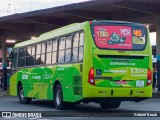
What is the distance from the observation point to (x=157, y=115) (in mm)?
15148

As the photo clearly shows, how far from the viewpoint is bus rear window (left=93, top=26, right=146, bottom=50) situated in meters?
16.5

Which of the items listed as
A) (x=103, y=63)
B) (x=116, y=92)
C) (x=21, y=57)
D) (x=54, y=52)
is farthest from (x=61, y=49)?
(x=21, y=57)

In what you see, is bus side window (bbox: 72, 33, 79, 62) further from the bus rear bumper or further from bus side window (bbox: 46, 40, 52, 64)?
bus side window (bbox: 46, 40, 52, 64)

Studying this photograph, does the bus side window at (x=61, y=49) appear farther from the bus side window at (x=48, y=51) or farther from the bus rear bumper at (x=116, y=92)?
the bus rear bumper at (x=116, y=92)

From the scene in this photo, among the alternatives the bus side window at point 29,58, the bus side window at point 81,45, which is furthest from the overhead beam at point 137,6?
the bus side window at point 81,45

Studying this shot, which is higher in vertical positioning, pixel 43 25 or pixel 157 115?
pixel 43 25

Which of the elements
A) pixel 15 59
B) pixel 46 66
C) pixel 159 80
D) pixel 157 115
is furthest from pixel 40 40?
pixel 159 80

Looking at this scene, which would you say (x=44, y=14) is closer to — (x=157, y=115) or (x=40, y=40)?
(x=40, y=40)

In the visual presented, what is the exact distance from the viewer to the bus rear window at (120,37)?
16.5 m

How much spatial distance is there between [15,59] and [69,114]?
358 inches

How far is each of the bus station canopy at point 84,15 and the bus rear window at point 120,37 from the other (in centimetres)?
1053

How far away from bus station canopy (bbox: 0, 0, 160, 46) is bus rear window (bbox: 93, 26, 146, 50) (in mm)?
10532

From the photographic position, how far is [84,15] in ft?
106

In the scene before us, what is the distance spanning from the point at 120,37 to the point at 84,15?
618 inches
